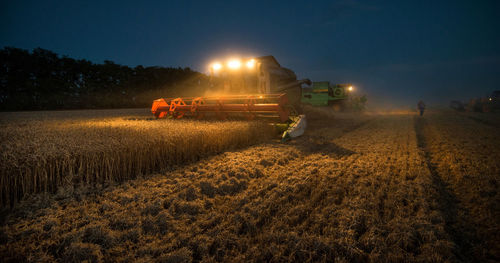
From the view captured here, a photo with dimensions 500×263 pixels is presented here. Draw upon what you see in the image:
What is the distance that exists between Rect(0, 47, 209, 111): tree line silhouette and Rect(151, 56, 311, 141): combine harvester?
13.6 meters

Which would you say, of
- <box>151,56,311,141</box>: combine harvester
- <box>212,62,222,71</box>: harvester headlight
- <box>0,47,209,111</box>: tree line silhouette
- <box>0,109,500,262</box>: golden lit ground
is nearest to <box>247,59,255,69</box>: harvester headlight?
<box>151,56,311,141</box>: combine harvester

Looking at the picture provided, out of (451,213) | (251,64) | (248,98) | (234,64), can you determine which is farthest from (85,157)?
(234,64)

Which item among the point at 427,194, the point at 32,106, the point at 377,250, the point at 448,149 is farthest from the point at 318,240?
the point at 32,106

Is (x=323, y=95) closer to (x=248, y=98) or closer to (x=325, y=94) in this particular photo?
(x=325, y=94)

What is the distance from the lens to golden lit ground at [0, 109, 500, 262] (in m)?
1.61

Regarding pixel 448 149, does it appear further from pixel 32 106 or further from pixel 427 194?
pixel 32 106

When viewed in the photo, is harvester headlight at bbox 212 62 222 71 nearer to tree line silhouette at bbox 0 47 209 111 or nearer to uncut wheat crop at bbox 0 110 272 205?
uncut wheat crop at bbox 0 110 272 205

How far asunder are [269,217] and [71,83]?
24262mm

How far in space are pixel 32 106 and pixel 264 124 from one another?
1831 cm

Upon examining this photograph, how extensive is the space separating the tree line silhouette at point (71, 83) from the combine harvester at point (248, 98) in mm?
13601

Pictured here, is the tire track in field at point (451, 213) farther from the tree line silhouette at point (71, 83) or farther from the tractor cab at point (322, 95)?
the tree line silhouette at point (71, 83)

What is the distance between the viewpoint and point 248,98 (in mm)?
6348

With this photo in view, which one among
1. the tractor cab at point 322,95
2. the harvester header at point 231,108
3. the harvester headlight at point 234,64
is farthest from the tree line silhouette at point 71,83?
the tractor cab at point 322,95

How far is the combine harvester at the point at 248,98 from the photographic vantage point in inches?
242
